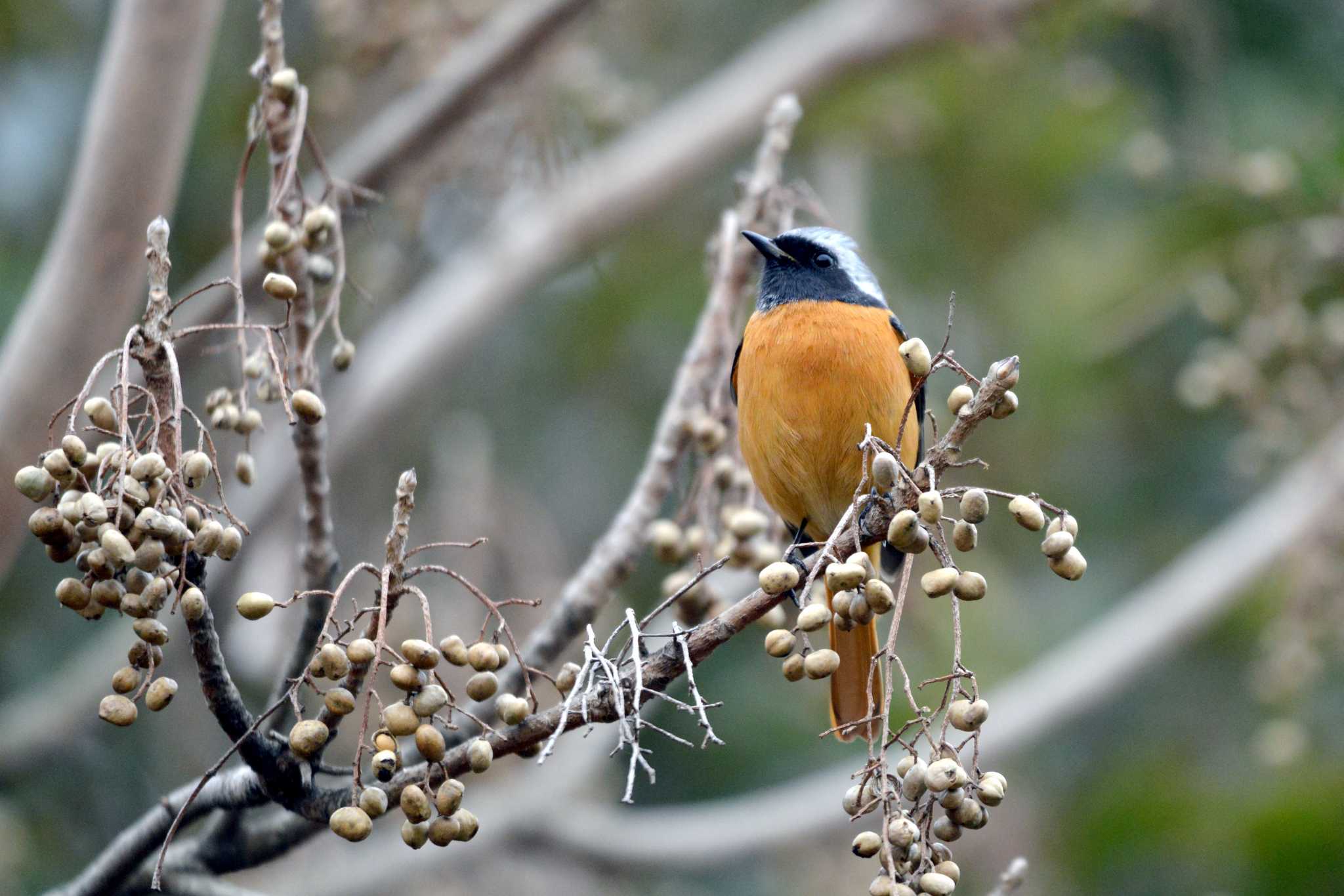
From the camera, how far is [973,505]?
5.32 feet

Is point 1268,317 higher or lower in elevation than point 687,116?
lower

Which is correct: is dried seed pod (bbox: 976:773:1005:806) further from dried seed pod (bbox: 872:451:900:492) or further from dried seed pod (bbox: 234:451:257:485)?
dried seed pod (bbox: 234:451:257:485)

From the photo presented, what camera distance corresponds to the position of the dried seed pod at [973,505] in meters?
1.61

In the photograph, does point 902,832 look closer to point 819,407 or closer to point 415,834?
point 415,834

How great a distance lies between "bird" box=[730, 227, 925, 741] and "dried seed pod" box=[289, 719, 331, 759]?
1.58 meters

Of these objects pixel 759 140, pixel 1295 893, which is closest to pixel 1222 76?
pixel 759 140

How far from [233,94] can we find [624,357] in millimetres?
2988

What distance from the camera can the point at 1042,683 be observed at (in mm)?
5648

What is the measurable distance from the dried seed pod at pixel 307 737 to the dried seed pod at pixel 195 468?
330 millimetres

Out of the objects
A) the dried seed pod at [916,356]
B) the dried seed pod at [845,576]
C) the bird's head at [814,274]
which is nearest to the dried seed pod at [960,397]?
the dried seed pod at [916,356]

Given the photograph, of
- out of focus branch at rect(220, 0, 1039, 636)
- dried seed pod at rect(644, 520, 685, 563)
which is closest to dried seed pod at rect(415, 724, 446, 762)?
dried seed pod at rect(644, 520, 685, 563)

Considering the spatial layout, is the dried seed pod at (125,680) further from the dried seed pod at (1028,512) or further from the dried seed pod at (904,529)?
the dried seed pod at (1028,512)

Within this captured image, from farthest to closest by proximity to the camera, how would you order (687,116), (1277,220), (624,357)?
(624,357) → (687,116) → (1277,220)

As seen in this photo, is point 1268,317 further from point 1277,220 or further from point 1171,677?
point 1171,677
